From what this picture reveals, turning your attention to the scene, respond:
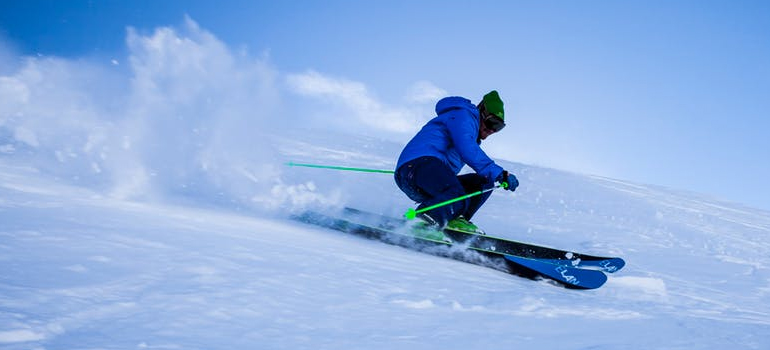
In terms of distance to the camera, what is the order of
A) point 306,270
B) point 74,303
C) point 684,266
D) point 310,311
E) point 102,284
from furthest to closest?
point 684,266 → point 306,270 → point 310,311 → point 102,284 → point 74,303

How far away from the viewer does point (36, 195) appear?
313cm

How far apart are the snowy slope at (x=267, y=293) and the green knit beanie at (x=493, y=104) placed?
1.63 metres

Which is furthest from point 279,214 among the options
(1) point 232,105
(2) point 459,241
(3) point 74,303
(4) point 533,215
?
(4) point 533,215

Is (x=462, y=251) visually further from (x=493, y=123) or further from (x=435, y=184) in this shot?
(x=493, y=123)

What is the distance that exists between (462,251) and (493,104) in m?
1.56

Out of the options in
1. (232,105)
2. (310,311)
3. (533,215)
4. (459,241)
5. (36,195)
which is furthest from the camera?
(533,215)

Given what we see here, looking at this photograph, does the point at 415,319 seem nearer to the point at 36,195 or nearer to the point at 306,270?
the point at 306,270

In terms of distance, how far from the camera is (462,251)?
3883 mm

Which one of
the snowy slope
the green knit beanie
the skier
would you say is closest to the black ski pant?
the skier

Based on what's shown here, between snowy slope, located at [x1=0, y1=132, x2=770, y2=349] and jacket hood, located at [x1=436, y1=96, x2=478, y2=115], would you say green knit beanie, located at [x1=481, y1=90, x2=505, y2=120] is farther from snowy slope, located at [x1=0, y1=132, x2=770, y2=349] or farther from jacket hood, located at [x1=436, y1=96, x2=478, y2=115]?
snowy slope, located at [x1=0, y1=132, x2=770, y2=349]

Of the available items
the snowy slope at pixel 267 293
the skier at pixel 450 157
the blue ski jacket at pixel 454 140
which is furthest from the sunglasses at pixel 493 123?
the snowy slope at pixel 267 293

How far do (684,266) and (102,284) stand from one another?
6.23 m

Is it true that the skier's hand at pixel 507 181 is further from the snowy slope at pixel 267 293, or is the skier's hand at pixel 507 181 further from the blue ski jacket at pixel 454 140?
the snowy slope at pixel 267 293

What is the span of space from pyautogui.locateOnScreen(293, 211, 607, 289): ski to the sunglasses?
4.09 feet
